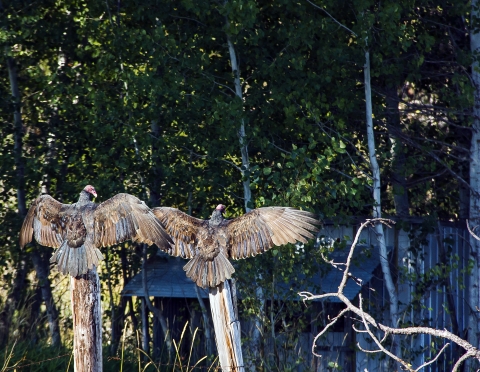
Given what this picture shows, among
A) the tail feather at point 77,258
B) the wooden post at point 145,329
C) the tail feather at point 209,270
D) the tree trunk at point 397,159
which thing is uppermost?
the tree trunk at point 397,159

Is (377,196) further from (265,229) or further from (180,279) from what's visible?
(265,229)

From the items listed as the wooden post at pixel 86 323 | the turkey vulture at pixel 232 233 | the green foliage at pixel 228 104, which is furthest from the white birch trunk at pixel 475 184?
the wooden post at pixel 86 323

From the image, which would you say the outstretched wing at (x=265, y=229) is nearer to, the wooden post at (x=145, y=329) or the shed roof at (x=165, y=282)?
the shed roof at (x=165, y=282)

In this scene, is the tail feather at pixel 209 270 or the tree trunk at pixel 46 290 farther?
the tree trunk at pixel 46 290

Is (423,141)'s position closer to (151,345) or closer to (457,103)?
(457,103)

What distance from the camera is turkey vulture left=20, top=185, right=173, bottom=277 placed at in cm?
554

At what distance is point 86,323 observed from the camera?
5.10 m

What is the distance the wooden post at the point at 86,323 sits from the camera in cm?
509

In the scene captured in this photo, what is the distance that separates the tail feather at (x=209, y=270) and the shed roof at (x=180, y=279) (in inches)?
149

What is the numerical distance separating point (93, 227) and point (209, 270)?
3.02 ft

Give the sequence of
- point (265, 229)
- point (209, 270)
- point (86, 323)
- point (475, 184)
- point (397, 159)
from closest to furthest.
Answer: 1. point (86, 323)
2. point (209, 270)
3. point (265, 229)
4. point (397, 159)
5. point (475, 184)

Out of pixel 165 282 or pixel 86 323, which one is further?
pixel 165 282

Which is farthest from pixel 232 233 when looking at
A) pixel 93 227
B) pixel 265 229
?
pixel 93 227

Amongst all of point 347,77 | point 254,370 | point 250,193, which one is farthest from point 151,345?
point 347,77
